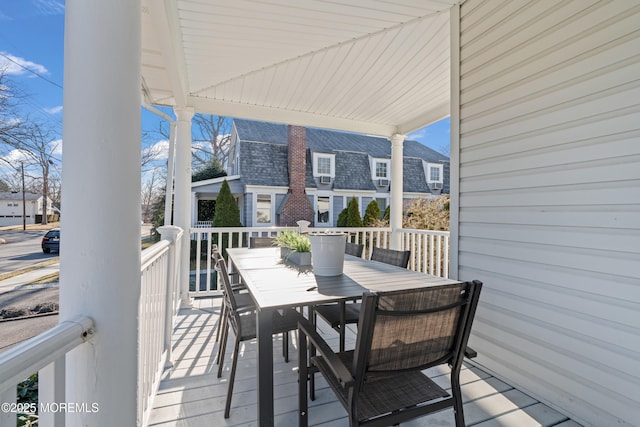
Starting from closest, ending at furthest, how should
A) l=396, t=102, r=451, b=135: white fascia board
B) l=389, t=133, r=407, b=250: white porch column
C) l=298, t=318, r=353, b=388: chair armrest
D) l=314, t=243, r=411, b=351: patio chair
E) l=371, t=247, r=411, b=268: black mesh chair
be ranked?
l=298, t=318, r=353, b=388: chair armrest
l=314, t=243, r=411, b=351: patio chair
l=371, t=247, r=411, b=268: black mesh chair
l=396, t=102, r=451, b=135: white fascia board
l=389, t=133, r=407, b=250: white porch column

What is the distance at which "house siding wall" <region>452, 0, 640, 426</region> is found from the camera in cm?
166

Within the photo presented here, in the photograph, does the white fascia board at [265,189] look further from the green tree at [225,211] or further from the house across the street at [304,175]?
the green tree at [225,211]

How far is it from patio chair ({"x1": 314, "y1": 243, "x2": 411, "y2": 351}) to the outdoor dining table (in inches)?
10.3

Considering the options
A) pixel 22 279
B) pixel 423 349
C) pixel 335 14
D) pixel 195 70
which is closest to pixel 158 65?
pixel 195 70

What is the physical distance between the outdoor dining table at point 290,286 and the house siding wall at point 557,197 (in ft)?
2.25

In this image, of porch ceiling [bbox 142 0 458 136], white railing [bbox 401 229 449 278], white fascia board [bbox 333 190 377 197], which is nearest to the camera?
porch ceiling [bbox 142 0 458 136]

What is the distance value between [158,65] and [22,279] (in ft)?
9.49

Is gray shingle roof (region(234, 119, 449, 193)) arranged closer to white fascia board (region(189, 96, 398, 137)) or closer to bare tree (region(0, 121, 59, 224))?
white fascia board (region(189, 96, 398, 137))

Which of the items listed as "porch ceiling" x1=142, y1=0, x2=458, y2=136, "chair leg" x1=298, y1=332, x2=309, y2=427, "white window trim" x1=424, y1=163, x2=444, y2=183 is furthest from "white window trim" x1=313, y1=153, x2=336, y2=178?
"chair leg" x1=298, y1=332, x2=309, y2=427

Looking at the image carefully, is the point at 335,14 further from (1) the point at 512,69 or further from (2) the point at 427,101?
(2) the point at 427,101

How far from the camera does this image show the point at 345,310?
229cm

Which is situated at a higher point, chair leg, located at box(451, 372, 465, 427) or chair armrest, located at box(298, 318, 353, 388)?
chair armrest, located at box(298, 318, 353, 388)

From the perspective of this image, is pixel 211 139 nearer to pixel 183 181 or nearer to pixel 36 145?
pixel 183 181

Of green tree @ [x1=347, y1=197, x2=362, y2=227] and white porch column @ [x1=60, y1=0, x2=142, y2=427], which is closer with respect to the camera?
white porch column @ [x1=60, y1=0, x2=142, y2=427]
